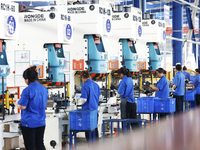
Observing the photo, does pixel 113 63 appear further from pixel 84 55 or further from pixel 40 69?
pixel 40 69

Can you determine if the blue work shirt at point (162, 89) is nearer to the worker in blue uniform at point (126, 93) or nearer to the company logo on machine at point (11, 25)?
the worker in blue uniform at point (126, 93)

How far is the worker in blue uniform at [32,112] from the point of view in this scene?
4.39 metres

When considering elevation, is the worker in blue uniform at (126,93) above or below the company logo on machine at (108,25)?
below

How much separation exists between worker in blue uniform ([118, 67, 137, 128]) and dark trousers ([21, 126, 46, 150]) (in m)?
2.67

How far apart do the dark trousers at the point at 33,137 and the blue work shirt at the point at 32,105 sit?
0.17ft

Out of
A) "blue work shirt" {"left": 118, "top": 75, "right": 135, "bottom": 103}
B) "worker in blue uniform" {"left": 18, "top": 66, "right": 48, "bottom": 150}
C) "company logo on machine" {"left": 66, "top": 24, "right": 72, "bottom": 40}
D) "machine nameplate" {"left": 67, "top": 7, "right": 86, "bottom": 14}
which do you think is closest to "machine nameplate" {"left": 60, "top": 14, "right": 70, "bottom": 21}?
"company logo on machine" {"left": 66, "top": 24, "right": 72, "bottom": 40}

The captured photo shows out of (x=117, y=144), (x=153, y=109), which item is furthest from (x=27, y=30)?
(x=117, y=144)

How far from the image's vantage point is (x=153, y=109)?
7629 millimetres

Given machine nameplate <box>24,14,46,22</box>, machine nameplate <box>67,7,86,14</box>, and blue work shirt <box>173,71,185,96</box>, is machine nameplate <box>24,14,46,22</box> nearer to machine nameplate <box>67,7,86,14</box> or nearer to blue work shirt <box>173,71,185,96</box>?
machine nameplate <box>67,7,86,14</box>

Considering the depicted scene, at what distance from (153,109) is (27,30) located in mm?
3159

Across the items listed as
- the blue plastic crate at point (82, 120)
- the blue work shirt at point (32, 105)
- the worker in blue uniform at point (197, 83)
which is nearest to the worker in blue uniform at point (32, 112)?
the blue work shirt at point (32, 105)

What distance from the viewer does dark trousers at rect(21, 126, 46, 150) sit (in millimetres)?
4387

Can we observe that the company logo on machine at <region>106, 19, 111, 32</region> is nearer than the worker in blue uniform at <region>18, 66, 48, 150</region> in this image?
No

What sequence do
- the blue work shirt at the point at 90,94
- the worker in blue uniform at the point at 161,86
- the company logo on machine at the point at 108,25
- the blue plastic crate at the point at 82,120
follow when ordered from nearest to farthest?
the blue plastic crate at the point at 82,120
the blue work shirt at the point at 90,94
the company logo on machine at the point at 108,25
the worker in blue uniform at the point at 161,86
